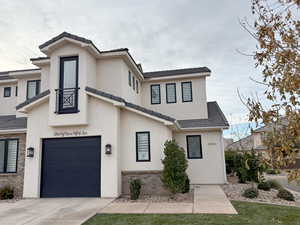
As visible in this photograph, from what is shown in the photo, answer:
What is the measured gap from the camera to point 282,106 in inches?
125

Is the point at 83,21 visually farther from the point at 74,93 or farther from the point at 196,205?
the point at 196,205

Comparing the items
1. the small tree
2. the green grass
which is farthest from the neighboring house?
the green grass

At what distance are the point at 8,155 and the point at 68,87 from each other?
4849 millimetres

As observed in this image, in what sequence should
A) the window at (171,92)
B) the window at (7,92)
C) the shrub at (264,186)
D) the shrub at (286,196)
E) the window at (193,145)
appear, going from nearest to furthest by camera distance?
1. the shrub at (286,196)
2. the shrub at (264,186)
3. the window at (193,145)
4. the window at (171,92)
5. the window at (7,92)

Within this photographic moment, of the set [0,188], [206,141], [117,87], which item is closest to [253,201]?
[206,141]

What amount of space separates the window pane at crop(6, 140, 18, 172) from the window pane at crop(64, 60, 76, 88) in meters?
4.23

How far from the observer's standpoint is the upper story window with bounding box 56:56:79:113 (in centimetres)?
1121

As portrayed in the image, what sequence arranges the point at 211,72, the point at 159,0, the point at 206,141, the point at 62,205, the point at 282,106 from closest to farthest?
1. the point at 282,106
2. the point at 62,205
3. the point at 159,0
4. the point at 206,141
5. the point at 211,72

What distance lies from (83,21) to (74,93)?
193 inches

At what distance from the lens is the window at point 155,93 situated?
16.8 meters

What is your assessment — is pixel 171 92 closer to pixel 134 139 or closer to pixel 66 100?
pixel 134 139

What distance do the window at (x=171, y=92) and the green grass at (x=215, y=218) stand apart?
9.67 m

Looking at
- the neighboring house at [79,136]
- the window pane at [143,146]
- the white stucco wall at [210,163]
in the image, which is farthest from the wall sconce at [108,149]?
the white stucco wall at [210,163]

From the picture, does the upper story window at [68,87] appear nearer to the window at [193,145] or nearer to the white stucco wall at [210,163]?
the window at [193,145]
